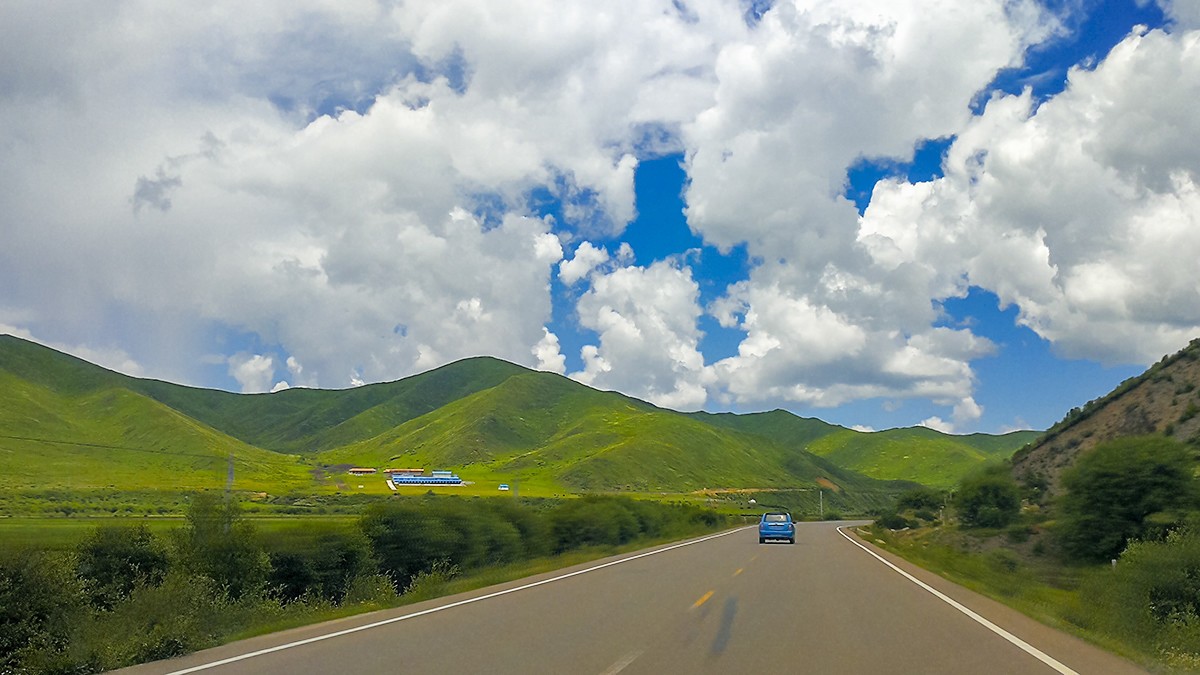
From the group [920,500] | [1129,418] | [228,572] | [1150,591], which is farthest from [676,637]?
[920,500]

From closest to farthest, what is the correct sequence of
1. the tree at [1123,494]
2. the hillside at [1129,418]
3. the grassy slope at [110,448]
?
the tree at [1123,494], the hillside at [1129,418], the grassy slope at [110,448]

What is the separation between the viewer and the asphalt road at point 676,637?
10406 millimetres

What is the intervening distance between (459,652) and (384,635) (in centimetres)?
208

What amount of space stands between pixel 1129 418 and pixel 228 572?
73.8 meters

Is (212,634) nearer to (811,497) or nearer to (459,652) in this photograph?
(459,652)

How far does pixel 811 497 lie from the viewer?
574 ft

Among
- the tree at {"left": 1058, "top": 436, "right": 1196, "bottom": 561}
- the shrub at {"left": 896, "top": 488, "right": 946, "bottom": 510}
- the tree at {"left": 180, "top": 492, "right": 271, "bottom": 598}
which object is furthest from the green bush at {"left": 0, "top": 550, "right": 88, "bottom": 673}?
the shrub at {"left": 896, "top": 488, "right": 946, "bottom": 510}

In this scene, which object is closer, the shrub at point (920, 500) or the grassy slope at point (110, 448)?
the grassy slope at point (110, 448)

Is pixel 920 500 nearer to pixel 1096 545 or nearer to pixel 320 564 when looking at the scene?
pixel 1096 545

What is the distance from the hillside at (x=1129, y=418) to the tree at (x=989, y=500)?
14.8 feet

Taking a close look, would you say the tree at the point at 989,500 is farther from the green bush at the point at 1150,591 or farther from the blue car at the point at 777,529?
the green bush at the point at 1150,591

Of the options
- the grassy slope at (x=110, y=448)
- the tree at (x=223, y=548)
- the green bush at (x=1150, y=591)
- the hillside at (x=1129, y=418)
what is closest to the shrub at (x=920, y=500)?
the hillside at (x=1129, y=418)

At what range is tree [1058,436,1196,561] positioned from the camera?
43375 mm

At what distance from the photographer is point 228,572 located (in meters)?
21.3
